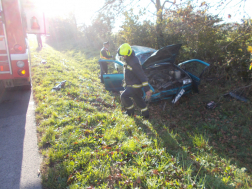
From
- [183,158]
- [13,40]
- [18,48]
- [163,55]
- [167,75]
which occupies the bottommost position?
[183,158]

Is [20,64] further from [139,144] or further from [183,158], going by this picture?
[183,158]

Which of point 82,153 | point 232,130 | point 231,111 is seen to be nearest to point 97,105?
point 82,153

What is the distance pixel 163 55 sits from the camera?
17.5 feet

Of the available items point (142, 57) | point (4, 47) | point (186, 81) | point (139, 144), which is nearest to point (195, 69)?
point (186, 81)

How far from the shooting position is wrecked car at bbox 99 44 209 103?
5.16m

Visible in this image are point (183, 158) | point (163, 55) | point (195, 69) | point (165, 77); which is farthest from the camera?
point (165, 77)

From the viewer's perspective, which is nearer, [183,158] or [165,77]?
[183,158]

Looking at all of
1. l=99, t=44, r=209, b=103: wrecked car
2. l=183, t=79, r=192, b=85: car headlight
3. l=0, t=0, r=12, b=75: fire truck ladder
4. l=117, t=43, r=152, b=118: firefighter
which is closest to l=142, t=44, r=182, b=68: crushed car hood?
l=99, t=44, r=209, b=103: wrecked car

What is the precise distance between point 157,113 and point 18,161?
3.82m

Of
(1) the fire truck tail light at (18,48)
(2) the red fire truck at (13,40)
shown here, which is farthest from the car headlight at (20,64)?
(1) the fire truck tail light at (18,48)

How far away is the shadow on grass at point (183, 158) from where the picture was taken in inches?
92.2

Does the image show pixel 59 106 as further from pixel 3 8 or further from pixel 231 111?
pixel 231 111

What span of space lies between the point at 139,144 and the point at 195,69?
3.95 m

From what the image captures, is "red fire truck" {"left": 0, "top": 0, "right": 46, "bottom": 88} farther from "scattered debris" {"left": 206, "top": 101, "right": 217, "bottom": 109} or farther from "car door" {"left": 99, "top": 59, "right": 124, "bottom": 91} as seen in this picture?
"scattered debris" {"left": 206, "top": 101, "right": 217, "bottom": 109}
